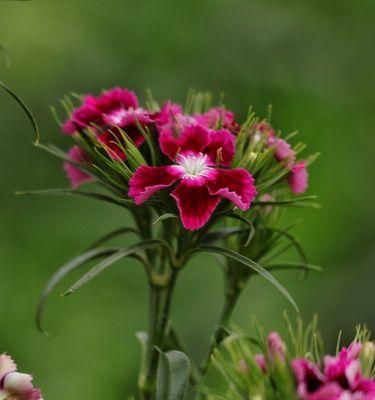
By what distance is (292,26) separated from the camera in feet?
14.2

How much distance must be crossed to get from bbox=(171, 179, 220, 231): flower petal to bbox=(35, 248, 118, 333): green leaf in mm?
198

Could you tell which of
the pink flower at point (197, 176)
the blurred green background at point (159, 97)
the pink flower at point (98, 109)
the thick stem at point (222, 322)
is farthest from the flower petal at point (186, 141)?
the blurred green background at point (159, 97)

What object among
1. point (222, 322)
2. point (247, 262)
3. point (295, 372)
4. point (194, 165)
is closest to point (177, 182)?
point (194, 165)

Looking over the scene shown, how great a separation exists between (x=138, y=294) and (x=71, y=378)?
0.47m

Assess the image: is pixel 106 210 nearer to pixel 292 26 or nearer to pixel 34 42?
pixel 34 42

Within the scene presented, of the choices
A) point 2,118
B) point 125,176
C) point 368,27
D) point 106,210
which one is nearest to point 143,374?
point 125,176

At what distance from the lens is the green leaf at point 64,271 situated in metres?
1.29

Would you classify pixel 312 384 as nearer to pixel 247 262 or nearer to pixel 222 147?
pixel 247 262

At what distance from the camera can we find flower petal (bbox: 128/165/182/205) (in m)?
1.15

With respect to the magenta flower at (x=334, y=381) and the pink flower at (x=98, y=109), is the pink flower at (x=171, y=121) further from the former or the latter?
the magenta flower at (x=334, y=381)

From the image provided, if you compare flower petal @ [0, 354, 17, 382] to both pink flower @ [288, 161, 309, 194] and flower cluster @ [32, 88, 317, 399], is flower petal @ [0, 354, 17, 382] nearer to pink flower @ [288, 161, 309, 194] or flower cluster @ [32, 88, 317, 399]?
flower cluster @ [32, 88, 317, 399]

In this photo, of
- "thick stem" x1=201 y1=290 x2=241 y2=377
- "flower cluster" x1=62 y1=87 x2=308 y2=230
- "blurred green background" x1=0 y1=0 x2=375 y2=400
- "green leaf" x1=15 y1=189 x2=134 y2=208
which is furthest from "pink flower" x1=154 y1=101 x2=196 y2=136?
"blurred green background" x1=0 y1=0 x2=375 y2=400

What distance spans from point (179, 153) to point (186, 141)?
21mm

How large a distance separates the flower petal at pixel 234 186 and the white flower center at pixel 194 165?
15mm
